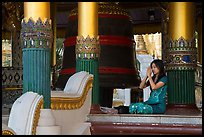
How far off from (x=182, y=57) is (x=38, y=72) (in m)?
3.88

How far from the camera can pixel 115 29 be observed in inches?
392

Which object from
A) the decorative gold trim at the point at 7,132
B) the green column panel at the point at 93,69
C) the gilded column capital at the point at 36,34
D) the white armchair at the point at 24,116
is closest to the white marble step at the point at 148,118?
the green column panel at the point at 93,69

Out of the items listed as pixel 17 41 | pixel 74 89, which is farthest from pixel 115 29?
pixel 17 41

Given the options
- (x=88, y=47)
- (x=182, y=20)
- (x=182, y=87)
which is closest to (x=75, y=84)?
(x=88, y=47)

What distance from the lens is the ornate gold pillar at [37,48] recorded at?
6.34 meters

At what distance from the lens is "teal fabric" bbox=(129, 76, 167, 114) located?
8.38 m

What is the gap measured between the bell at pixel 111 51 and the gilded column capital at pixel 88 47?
2.66 ft

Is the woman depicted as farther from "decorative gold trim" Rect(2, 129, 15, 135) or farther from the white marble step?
"decorative gold trim" Rect(2, 129, 15, 135)

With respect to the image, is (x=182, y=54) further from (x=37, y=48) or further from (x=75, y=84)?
(x=37, y=48)

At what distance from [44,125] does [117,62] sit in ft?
13.1

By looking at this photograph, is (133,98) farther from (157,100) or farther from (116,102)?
(157,100)

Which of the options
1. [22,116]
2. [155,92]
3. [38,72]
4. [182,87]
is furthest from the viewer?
[182,87]

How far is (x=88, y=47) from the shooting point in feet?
28.5

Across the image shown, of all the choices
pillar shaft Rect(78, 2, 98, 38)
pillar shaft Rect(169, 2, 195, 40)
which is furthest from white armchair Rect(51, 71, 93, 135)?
pillar shaft Rect(169, 2, 195, 40)
